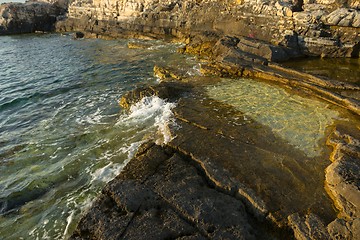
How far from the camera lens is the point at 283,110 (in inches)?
469

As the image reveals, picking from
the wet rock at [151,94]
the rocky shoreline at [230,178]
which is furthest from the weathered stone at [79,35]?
the wet rock at [151,94]

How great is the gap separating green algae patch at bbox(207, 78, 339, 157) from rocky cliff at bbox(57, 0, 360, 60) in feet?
25.6

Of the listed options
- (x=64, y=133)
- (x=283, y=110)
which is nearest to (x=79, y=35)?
(x=64, y=133)

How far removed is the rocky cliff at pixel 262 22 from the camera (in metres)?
20.7

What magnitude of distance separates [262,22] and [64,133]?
2022cm

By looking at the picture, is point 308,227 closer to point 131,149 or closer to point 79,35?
point 131,149

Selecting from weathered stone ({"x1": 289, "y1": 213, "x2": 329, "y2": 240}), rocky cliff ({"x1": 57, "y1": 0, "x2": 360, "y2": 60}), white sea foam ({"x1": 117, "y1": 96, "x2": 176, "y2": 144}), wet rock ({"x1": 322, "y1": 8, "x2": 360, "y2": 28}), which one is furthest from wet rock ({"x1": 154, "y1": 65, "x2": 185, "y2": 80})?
wet rock ({"x1": 322, "y1": 8, "x2": 360, "y2": 28})

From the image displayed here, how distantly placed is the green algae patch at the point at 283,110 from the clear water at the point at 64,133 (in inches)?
150

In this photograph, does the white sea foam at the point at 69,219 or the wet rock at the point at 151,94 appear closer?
the white sea foam at the point at 69,219

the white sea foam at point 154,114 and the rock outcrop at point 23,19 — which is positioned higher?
the white sea foam at point 154,114

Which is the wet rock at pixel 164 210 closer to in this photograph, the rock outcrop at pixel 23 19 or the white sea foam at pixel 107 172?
the white sea foam at pixel 107 172

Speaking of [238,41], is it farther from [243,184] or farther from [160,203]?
[160,203]

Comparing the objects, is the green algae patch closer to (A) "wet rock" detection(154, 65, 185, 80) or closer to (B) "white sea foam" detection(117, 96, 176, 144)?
(B) "white sea foam" detection(117, 96, 176, 144)

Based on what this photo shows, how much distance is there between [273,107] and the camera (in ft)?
40.1
